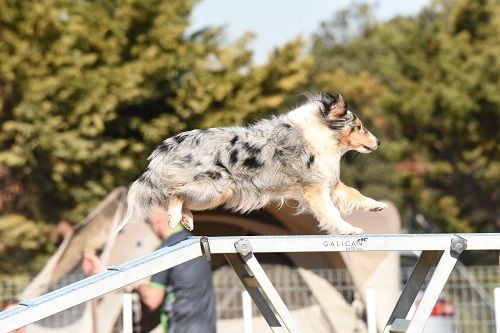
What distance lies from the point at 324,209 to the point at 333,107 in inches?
19.1

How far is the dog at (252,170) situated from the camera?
12.8ft

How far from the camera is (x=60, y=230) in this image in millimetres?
13383

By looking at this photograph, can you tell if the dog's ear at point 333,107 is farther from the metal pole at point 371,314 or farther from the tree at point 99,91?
the tree at point 99,91

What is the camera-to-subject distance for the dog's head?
13.7 feet

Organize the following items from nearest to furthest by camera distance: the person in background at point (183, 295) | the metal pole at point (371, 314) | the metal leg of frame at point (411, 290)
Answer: the metal leg of frame at point (411, 290) → the metal pole at point (371, 314) → the person in background at point (183, 295)

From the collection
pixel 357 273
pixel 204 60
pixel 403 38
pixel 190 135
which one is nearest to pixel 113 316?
pixel 357 273

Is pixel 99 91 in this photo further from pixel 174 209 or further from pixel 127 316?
pixel 174 209

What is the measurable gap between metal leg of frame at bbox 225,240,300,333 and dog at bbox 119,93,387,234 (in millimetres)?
242

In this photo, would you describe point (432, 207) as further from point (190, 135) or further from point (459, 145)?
point (190, 135)

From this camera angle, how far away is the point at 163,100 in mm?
14391

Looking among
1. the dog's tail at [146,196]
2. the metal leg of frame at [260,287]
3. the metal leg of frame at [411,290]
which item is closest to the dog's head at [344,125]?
the metal leg of frame at [411,290]

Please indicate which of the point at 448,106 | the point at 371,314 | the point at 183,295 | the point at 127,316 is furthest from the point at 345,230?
the point at 448,106

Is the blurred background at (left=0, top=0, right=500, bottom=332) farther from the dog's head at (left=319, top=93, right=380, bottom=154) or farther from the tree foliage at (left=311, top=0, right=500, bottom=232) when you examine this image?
the dog's head at (left=319, top=93, right=380, bottom=154)

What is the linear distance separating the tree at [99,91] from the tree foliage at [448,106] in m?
2.97
